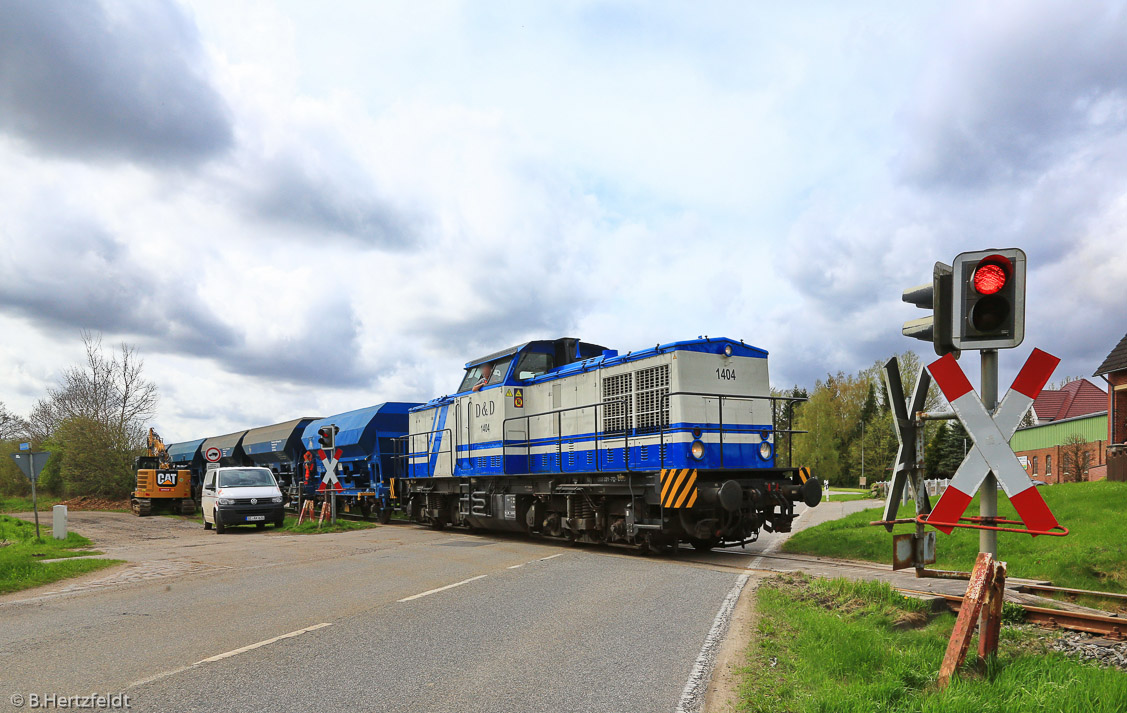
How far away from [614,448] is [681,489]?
2025mm

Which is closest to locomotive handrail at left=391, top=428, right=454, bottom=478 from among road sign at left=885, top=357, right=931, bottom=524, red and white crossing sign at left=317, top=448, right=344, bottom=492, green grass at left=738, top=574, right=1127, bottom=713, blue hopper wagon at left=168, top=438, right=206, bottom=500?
red and white crossing sign at left=317, top=448, right=344, bottom=492

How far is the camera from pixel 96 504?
38.4 meters

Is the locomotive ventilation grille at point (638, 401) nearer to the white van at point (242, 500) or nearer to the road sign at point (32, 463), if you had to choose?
the white van at point (242, 500)

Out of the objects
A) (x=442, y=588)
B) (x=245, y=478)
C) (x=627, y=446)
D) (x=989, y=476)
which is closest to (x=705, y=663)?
(x=989, y=476)

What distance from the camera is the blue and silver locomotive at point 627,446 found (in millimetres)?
12766

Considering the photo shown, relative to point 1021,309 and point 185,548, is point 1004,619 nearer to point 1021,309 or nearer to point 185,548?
point 1021,309

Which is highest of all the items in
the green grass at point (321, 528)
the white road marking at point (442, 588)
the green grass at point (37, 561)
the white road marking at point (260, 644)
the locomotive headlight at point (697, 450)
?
the locomotive headlight at point (697, 450)

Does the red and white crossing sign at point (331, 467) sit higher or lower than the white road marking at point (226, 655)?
higher

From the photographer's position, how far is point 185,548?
16.5 metres

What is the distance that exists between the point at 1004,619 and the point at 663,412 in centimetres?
687

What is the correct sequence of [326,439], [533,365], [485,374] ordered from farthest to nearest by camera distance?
[326,439], [485,374], [533,365]

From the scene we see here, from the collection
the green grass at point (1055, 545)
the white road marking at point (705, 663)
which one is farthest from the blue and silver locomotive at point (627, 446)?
the white road marking at point (705, 663)

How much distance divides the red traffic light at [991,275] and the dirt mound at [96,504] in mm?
40450

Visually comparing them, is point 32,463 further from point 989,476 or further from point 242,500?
point 989,476
